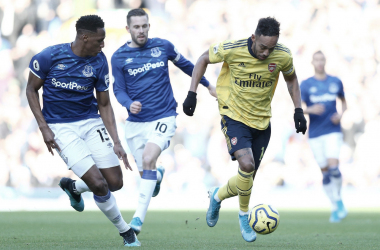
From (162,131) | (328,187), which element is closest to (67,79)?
(162,131)

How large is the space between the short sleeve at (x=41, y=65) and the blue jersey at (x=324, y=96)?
528 cm

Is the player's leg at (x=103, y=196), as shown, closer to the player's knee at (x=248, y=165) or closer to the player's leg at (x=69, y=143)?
the player's leg at (x=69, y=143)

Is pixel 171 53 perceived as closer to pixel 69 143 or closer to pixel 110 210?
pixel 69 143

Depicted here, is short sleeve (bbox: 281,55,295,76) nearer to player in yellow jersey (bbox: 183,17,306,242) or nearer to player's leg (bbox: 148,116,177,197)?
player in yellow jersey (bbox: 183,17,306,242)

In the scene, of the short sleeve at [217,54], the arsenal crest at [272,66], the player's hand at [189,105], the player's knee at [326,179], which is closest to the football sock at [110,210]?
the player's hand at [189,105]

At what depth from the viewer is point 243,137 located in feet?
21.2

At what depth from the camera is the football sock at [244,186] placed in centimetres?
643

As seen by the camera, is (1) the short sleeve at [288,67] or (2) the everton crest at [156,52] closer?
(1) the short sleeve at [288,67]

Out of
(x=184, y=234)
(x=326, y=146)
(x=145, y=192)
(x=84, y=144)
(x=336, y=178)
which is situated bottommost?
(x=336, y=178)

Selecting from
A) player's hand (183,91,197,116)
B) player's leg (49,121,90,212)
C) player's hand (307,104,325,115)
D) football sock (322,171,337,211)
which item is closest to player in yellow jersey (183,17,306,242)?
player's hand (183,91,197,116)

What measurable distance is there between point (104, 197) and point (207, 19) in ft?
35.2

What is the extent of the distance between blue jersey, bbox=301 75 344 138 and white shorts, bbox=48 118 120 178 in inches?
185

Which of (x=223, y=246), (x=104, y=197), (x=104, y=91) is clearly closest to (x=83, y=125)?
(x=104, y=91)

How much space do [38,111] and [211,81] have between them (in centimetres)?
1004
